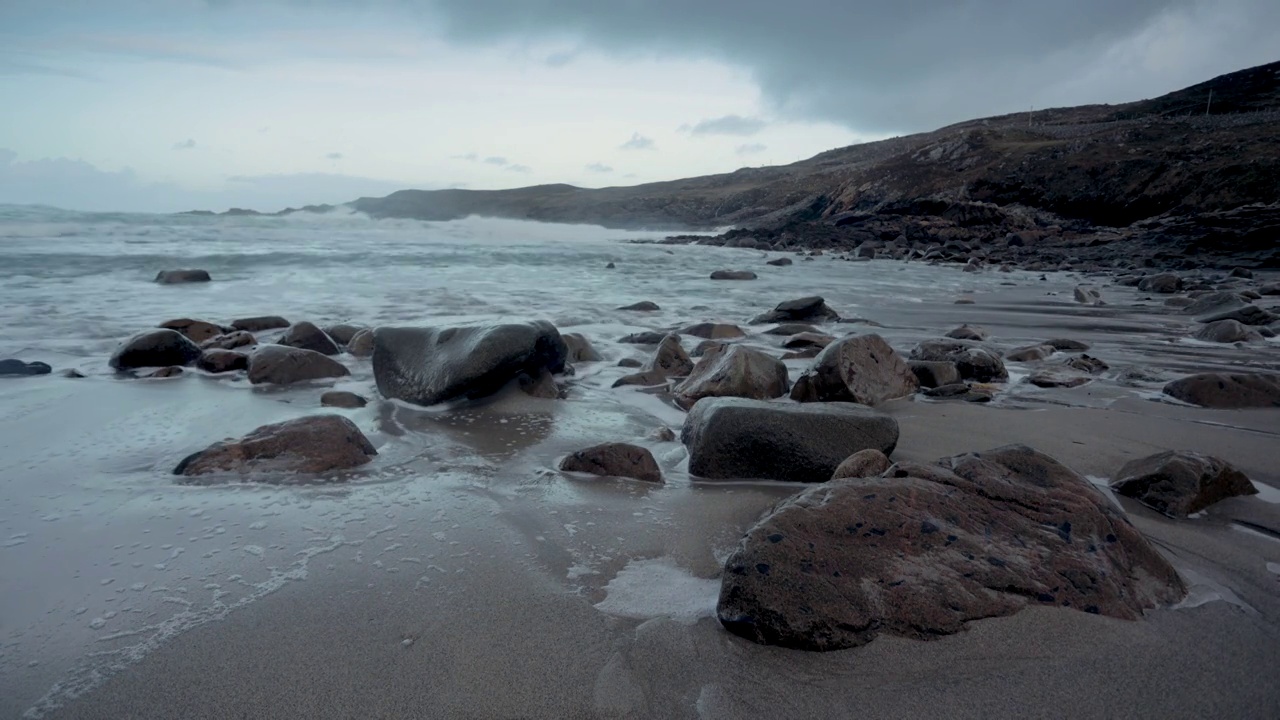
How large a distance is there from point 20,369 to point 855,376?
16.7ft

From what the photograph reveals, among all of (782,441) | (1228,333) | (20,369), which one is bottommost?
(20,369)

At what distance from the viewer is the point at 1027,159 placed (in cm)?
3111

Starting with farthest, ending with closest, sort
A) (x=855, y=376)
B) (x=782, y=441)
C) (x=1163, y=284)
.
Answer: (x=1163, y=284)
(x=855, y=376)
(x=782, y=441)

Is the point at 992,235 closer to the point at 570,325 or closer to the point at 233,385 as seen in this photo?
the point at 570,325

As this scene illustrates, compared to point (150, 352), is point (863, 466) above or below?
above

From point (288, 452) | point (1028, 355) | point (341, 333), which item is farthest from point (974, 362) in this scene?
point (341, 333)

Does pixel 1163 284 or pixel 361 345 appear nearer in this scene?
pixel 361 345

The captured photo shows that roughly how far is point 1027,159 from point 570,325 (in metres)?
30.6

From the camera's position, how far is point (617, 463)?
2.82 m

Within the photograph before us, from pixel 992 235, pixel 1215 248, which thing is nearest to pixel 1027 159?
pixel 992 235

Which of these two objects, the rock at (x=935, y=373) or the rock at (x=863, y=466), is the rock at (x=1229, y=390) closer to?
the rock at (x=935, y=373)

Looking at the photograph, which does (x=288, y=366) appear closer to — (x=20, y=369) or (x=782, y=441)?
(x=20, y=369)

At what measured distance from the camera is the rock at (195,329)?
5.92 m

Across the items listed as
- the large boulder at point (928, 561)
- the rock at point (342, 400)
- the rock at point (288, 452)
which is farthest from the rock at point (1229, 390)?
the rock at point (342, 400)
